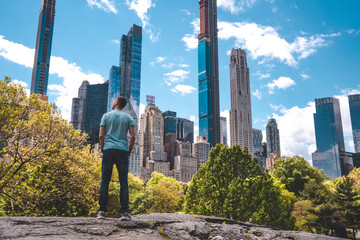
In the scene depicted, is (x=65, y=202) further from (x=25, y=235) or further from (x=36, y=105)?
(x=25, y=235)

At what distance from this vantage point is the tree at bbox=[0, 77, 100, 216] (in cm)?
1566

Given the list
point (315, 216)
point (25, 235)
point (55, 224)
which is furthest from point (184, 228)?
point (315, 216)

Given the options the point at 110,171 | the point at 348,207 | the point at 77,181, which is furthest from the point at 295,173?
the point at 110,171

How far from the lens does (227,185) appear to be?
2419 centimetres

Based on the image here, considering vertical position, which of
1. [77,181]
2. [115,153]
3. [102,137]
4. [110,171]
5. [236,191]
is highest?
[102,137]

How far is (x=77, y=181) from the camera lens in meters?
17.2

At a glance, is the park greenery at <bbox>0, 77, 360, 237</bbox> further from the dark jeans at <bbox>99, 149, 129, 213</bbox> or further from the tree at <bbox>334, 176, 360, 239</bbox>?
the dark jeans at <bbox>99, 149, 129, 213</bbox>

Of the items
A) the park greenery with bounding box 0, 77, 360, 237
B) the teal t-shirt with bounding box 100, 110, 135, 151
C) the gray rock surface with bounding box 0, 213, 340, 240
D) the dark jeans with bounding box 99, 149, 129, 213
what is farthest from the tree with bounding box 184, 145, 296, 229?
the teal t-shirt with bounding box 100, 110, 135, 151

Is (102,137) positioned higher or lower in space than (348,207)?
higher

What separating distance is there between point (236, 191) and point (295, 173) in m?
32.9

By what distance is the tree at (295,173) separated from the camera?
50781 mm

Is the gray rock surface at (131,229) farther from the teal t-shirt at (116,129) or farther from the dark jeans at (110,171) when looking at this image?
the teal t-shirt at (116,129)

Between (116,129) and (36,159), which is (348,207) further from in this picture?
(116,129)

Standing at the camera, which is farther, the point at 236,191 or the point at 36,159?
the point at 236,191
